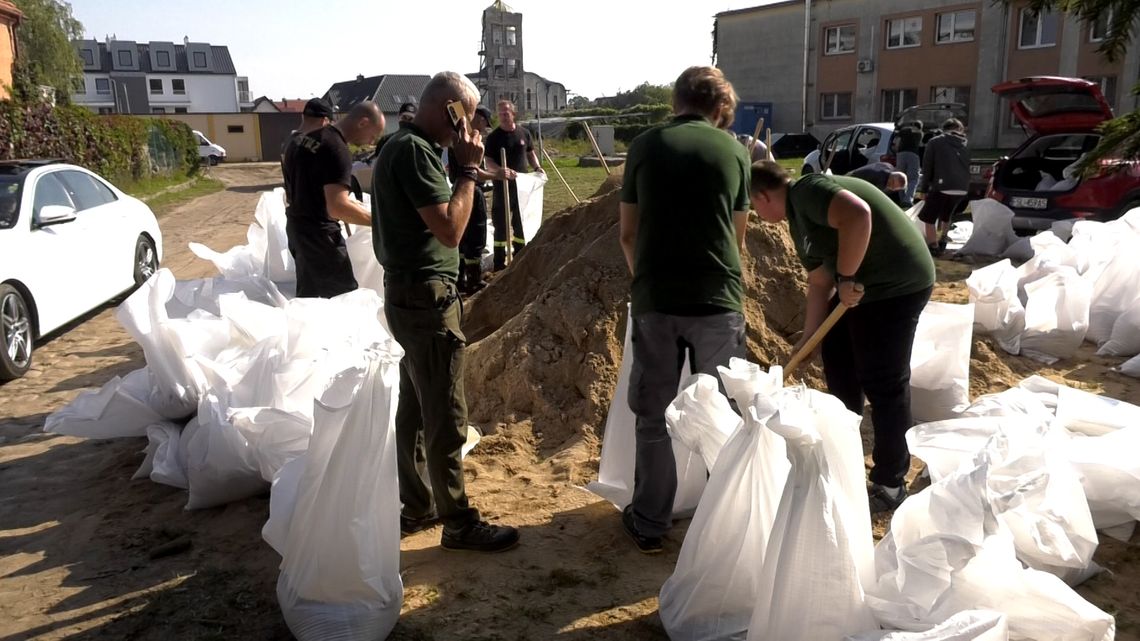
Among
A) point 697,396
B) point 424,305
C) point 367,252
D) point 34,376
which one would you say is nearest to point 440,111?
point 424,305

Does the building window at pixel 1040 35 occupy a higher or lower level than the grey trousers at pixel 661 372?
higher

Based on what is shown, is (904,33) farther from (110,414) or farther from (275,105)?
(275,105)

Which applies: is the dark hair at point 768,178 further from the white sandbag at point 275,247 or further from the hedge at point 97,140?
the hedge at point 97,140

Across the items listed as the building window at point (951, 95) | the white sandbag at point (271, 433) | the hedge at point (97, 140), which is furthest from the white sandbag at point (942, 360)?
the building window at point (951, 95)

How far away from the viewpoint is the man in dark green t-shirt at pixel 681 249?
2.98m

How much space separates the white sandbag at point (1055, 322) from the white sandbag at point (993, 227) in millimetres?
3933

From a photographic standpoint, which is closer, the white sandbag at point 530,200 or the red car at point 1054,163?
the white sandbag at point 530,200

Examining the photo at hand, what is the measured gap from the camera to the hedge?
14.8 meters

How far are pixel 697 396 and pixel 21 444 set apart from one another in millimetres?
3991

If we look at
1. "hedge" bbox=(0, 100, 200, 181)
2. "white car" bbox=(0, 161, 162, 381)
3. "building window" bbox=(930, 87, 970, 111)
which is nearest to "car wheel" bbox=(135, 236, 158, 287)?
"white car" bbox=(0, 161, 162, 381)

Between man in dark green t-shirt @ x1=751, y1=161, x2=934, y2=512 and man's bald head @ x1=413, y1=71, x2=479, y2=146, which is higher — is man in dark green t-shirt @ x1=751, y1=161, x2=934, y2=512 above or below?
below

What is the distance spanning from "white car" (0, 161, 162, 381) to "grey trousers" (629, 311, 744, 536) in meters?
4.80

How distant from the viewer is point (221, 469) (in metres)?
3.88

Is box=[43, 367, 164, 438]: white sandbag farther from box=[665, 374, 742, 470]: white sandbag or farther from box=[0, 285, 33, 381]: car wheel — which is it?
box=[665, 374, 742, 470]: white sandbag
